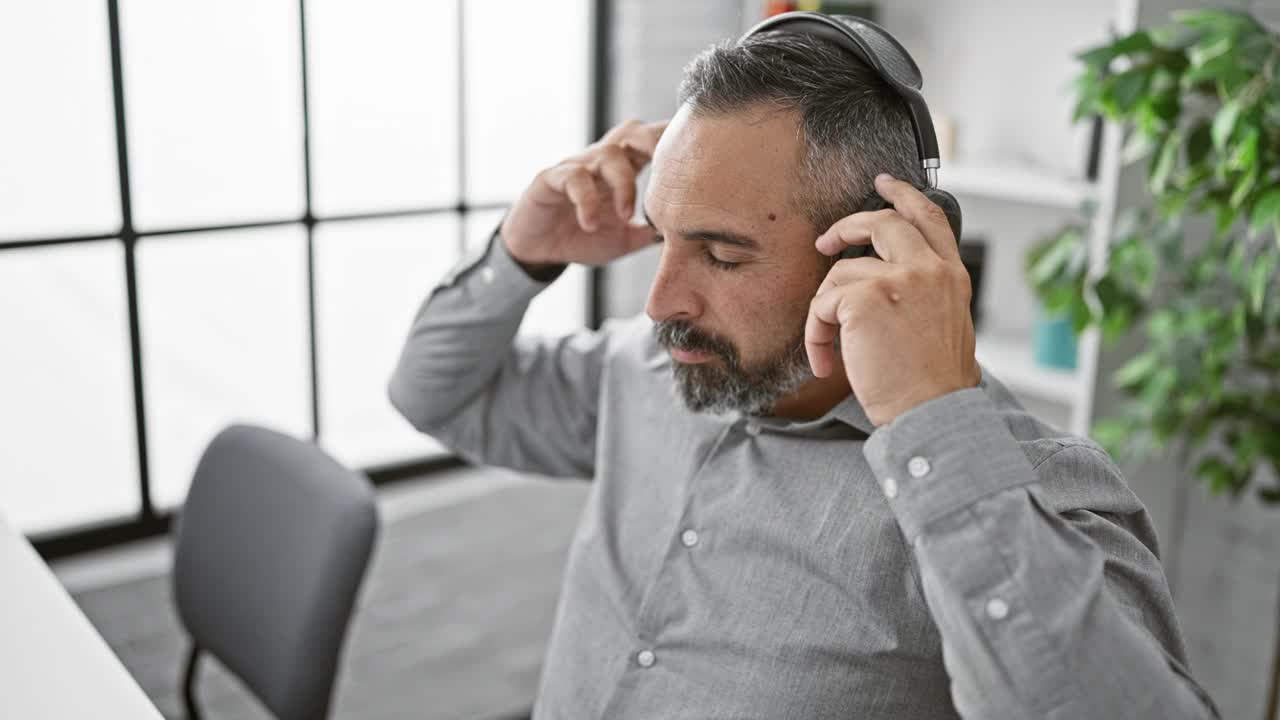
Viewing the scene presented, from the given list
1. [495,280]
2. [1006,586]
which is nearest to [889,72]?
[1006,586]

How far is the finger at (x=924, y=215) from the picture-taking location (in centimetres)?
107

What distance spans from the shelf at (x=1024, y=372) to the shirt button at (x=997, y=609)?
1.51 m

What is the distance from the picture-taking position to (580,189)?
1473 millimetres

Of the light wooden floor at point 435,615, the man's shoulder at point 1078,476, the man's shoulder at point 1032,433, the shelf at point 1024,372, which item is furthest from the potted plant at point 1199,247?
the light wooden floor at point 435,615

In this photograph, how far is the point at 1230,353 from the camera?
2.15 meters

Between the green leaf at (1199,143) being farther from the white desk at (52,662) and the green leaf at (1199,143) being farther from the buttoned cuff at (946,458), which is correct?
the white desk at (52,662)

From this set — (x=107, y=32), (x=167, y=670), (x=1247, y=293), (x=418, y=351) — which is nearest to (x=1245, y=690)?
(x=1247, y=293)

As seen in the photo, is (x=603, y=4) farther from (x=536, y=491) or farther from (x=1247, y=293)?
(x=1247, y=293)

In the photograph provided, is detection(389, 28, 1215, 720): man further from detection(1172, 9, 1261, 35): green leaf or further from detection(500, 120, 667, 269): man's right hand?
detection(1172, 9, 1261, 35): green leaf

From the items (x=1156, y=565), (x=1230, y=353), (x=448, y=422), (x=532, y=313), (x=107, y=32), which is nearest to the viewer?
(x=1156, y=565)

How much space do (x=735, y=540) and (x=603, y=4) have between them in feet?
6.83

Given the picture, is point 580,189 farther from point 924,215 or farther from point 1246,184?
point 1246,184

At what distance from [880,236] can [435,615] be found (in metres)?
2.17

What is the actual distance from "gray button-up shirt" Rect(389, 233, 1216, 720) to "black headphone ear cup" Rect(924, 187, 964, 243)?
0.21 meters
